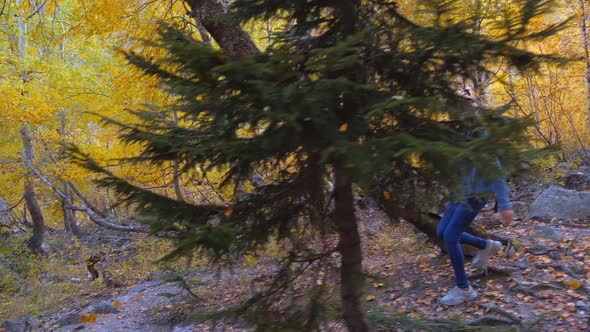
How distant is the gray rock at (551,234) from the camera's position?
591 centimetres

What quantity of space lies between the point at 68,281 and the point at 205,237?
1177 centimetres

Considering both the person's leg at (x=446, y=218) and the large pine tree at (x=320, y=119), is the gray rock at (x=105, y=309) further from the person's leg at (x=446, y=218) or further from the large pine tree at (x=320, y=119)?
the large pine tree at (x=320, y=119)

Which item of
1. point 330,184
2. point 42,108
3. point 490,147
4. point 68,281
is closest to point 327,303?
point 330,184

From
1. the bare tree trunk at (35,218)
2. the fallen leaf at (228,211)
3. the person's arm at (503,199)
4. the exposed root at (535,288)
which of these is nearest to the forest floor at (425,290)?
the exposed root at (535,288)

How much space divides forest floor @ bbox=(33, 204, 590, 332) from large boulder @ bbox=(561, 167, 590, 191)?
326 centimetres

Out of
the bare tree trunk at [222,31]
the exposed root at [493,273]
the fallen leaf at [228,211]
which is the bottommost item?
the exposed root at [493,273]

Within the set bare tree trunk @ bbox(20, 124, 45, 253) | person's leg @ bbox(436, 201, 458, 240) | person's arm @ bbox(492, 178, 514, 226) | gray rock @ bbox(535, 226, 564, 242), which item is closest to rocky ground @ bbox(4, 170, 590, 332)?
gray rock @ bbox(535, 226, 564, 242)

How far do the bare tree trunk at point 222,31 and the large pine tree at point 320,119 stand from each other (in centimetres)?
136

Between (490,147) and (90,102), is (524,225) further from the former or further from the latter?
(90,102)

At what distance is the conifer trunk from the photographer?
2701 mm

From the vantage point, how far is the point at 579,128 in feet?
42.2

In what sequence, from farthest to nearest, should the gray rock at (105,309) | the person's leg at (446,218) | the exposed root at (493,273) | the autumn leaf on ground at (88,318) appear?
1. the gray rock at (105,309)
2. the autumn leaf on ground at (88,318)
3. the exposed root at (493,273)
4. the person's leg at (446,218)

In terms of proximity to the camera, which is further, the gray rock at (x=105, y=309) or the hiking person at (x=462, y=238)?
the gray rock at (x=105, y=309)

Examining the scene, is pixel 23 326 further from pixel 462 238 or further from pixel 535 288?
pixel 535 288
